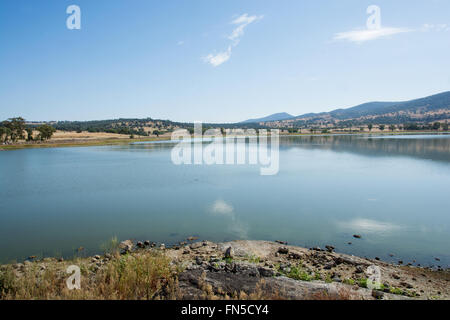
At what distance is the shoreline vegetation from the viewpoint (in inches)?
160

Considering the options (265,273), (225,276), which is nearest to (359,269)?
(265,273)

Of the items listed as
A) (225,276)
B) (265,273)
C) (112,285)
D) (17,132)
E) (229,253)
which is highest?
(17,132)

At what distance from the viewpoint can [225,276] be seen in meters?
5.02

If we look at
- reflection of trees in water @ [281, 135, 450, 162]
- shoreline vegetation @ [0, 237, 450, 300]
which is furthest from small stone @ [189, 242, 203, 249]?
reflection of trees in water @ [281, 135, 450, 162]

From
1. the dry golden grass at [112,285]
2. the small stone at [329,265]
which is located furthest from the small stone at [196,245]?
the small stone at [329,265]

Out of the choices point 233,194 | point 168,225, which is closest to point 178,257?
point 168,225

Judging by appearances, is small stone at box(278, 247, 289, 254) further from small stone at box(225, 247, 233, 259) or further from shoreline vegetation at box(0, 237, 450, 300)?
small stone at box(225, 247, 233, 259)

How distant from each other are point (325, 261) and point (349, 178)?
14.0 metres

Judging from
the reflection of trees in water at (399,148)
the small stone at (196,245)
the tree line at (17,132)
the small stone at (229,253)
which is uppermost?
the tree line at (17,132)

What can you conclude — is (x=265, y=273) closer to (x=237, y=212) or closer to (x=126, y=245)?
(x=126, y=245)

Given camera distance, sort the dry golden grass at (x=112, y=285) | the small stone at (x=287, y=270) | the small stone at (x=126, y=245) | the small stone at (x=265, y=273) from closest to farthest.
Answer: the dry golden grass at (x=112, y=285)
the small stone at (x=265, y=273)
the small stone at (x=287, y=270)
the small stone at (x=126, y=245)

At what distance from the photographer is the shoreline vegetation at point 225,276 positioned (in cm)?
407

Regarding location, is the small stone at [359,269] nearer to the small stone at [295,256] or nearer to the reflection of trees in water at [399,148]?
the small stone at [295,256]
